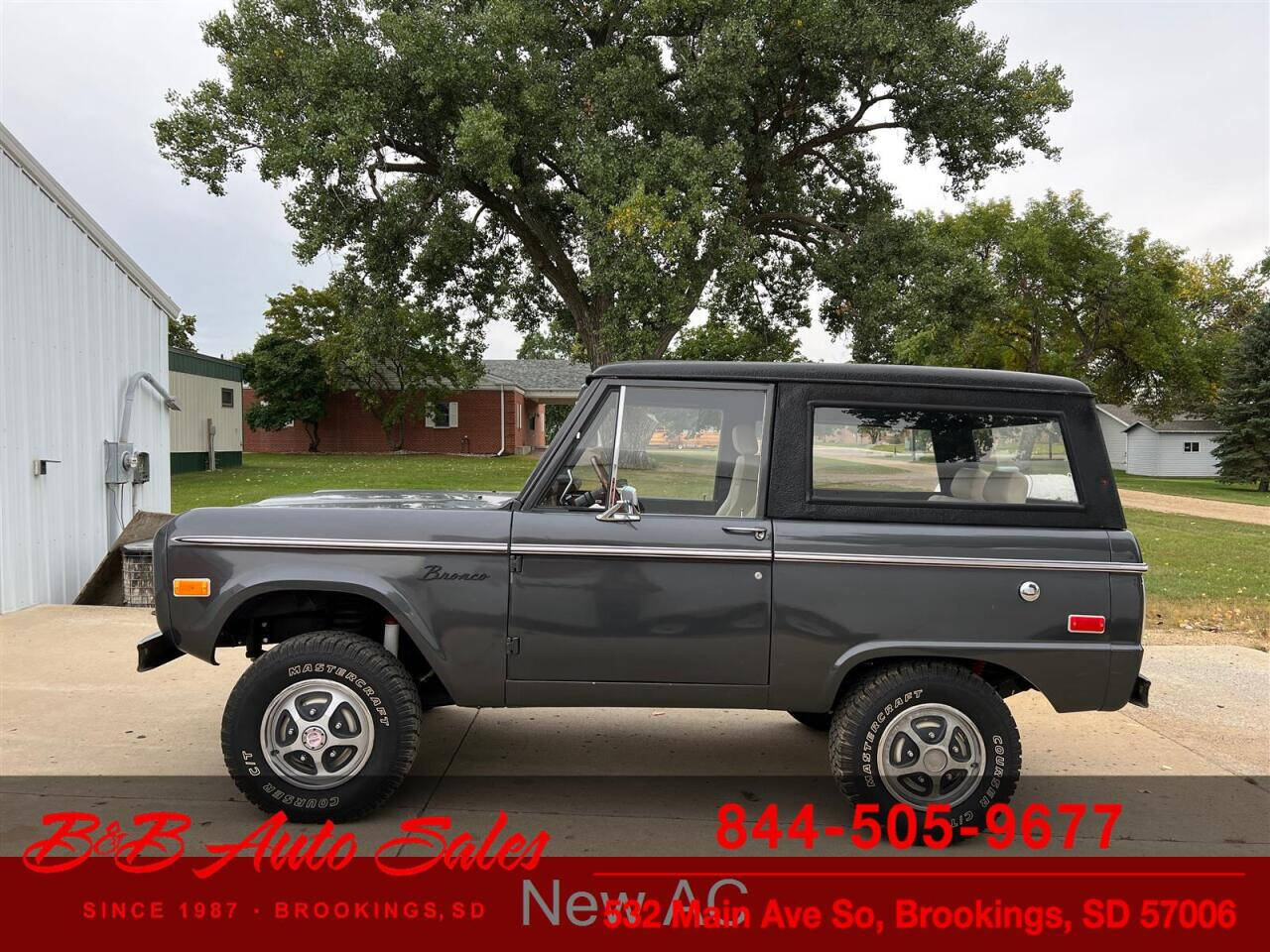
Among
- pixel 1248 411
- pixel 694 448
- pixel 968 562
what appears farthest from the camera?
pixel 1248 411

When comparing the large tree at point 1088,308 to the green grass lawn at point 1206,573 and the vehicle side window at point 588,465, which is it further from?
the vehicle side window at point 588,465

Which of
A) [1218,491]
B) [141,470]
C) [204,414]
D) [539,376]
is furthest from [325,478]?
[1218,491]

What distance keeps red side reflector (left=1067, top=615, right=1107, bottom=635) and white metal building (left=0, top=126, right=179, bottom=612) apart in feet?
24.3

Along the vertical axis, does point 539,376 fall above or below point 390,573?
above

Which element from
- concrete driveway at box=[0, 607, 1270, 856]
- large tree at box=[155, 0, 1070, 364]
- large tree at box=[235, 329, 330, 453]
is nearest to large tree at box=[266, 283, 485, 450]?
large tree at box=[235, 329, 330, 453]

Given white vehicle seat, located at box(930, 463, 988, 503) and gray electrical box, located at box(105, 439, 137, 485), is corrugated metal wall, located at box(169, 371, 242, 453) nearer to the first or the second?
gray electrical box, located at box(105, 439, 137, 485)

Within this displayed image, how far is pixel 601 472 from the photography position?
364 cm

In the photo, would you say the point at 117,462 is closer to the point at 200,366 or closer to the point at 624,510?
the point at 624,510

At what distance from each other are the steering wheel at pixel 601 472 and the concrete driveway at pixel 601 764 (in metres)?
1.40

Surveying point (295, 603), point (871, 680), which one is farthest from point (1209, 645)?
point (295, 603)

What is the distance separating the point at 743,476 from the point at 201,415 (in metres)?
27.5

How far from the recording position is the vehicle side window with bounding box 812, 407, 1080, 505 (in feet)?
12.0

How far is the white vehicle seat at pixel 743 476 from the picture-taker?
370 cm
